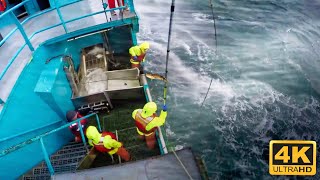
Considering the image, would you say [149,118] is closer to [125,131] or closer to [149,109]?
[149,109]

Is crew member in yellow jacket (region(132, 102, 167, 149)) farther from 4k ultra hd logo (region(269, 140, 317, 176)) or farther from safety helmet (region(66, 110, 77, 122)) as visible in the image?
4k ultra hd logo (region(269, 140, 317, 176))

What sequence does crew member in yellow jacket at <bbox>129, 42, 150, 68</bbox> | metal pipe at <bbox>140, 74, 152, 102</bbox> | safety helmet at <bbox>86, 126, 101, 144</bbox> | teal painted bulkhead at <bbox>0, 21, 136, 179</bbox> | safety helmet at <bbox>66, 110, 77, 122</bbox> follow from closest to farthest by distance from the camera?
teal painted bulkhead at <bbox>0, 21, 136, 179</bbox>, safety helmet at <bbox>86, 126, 101, 144</bbox>, safety helmet at <bbox>66, 110, 77, 122</bbox>, metal pipe at <bbox>140, 74, 152, 102</bbox>, crew member in yellow jacket at <bbox>129, 42, 150, 68</bbox>

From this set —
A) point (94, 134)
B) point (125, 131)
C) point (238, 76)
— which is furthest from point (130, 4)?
point (238, 76)

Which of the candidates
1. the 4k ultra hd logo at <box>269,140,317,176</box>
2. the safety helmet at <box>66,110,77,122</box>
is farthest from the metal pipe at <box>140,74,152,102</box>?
the 4k ultra hd logo at <box>269,140,317,176</box>

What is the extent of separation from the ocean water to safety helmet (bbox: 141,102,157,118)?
3977mm

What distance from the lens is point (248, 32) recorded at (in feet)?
53.0

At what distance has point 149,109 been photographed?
6.91 metres

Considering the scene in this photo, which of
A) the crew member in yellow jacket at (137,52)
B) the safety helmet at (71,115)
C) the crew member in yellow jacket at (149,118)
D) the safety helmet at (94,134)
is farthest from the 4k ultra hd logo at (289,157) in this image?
the safety helmet at (71,115)

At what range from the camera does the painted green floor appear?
8.27 m

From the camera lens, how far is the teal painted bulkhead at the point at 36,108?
656cm

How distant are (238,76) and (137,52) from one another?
5.97m

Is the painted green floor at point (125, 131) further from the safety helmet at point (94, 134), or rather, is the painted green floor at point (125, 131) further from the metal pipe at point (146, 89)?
the safety helmet at point (94, 134)

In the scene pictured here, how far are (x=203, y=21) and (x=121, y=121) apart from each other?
1060cm

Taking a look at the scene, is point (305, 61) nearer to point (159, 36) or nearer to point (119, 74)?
point (159, 36)
